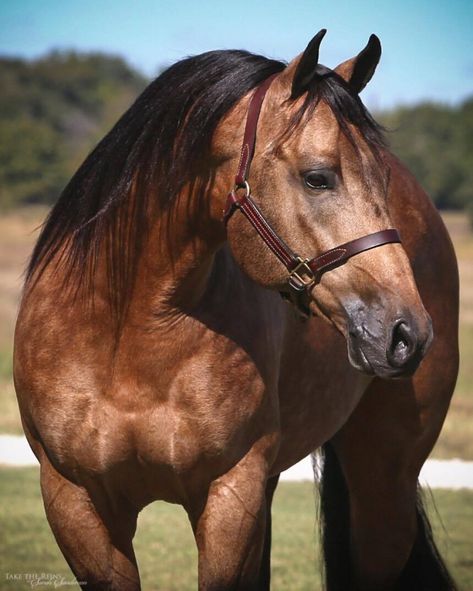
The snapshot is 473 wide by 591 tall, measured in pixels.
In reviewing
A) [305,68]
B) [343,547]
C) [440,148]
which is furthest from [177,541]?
[440,148]

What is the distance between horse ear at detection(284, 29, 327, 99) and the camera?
10.8ft

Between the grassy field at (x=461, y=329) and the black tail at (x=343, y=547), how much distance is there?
6.26 ft

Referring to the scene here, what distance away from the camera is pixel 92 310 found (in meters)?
3.77

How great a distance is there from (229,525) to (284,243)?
1.03 meters

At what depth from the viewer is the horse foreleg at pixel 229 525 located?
3.62 m

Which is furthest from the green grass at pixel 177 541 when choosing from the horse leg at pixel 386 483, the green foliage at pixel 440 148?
the green foliage at pixel 440 148

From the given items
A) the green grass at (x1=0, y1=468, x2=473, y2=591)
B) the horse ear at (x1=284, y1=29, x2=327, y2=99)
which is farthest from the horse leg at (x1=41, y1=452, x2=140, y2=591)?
the green grass at (x1=0, y1=468, x2=473, y2=591)

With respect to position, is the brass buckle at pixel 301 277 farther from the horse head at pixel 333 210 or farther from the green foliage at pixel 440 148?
the green foliage at pixel 440 148

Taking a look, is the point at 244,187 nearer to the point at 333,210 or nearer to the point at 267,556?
the point at 333,210

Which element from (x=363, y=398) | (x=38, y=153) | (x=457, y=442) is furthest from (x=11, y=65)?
(x=363, y=398)

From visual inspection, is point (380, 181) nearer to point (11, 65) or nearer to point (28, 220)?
point (28, 220)

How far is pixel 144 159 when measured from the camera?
3.75 metres

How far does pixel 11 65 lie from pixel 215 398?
155 ft

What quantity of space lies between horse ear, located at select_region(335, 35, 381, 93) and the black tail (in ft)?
7.78
